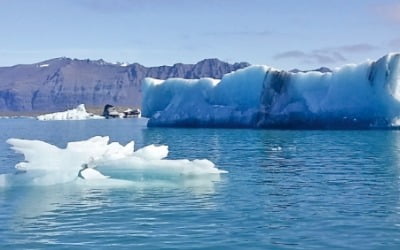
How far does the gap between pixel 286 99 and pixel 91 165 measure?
26803mm

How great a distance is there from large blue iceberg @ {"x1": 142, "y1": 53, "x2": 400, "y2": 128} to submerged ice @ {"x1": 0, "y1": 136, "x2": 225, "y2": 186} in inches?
900

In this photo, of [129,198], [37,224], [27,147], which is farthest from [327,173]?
[37,224]

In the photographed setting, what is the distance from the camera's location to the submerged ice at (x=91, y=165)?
49.9ft

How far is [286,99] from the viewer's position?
42531 millimetres

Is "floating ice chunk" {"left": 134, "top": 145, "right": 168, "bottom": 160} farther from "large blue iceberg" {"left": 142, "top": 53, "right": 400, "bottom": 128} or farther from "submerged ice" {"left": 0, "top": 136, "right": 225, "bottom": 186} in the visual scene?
"large blue iceberg" {"left": 142, "top": 53, "right": 400, "bottom": 128}

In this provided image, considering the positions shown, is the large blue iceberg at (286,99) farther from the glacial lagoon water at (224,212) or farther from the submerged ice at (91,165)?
the submerged ice at (91,165)

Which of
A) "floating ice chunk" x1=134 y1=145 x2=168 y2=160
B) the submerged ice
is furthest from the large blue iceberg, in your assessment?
"floating ice chunk" x1=134 y1=145 x2=168 y2=160

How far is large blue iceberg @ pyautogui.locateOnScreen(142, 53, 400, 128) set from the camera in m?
38.2

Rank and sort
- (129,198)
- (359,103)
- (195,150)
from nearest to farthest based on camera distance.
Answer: (129,198)
(195,150)
(359,103)

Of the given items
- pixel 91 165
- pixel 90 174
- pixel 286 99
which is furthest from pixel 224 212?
pixel 286 99

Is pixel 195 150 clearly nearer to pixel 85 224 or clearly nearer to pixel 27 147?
pixel 27 147

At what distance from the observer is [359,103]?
1527 inches

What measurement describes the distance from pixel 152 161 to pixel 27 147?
3.13 metres

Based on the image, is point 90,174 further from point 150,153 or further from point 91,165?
point 150,153
